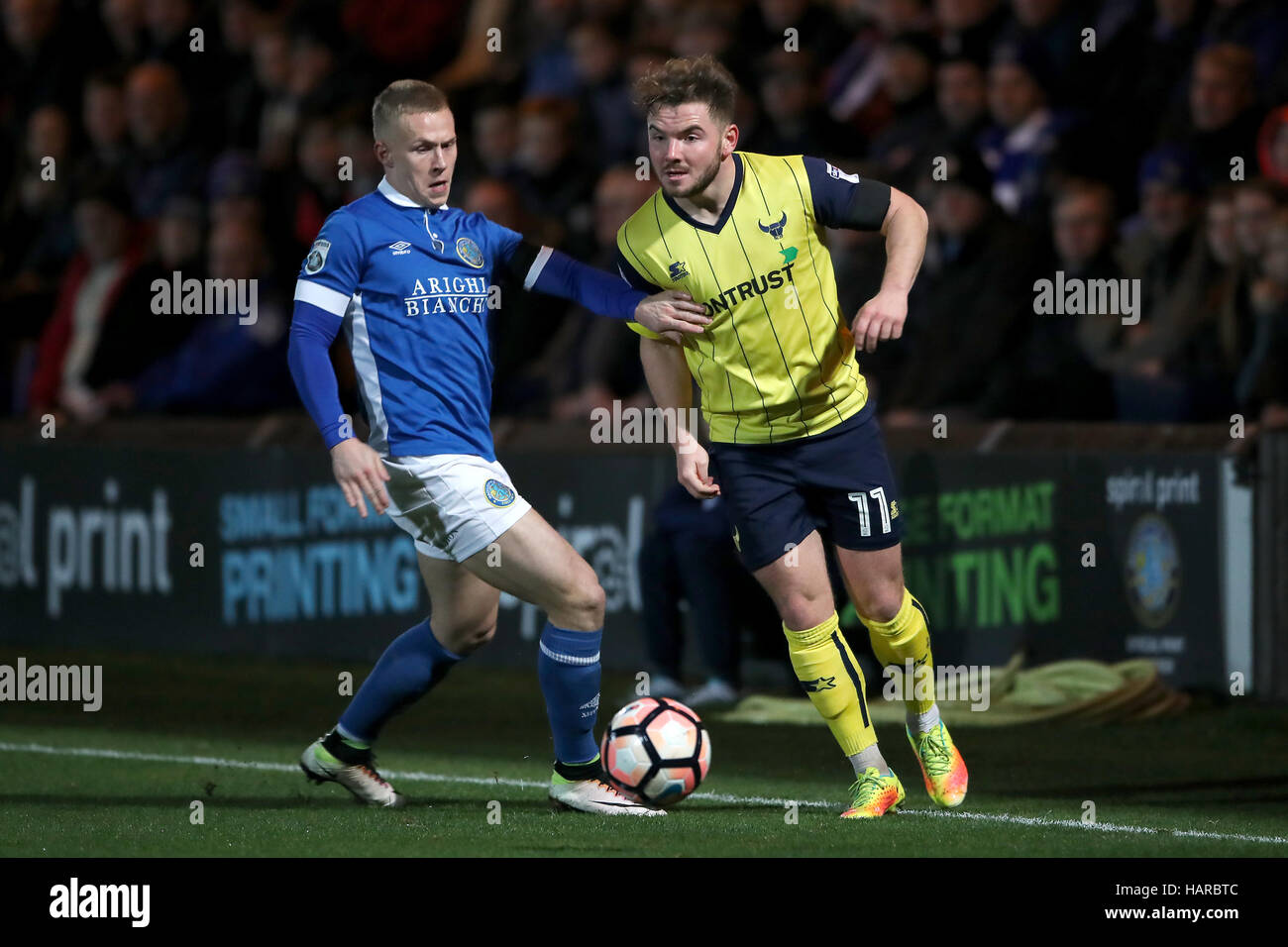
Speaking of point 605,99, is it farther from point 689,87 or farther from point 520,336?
point 689,87

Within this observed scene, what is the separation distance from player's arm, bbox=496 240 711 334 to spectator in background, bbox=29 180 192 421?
23.7 feet

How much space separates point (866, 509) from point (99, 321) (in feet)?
27.7

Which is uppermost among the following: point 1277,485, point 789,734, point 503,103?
point 503,103

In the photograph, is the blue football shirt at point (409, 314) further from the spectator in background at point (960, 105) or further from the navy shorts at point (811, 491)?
the spectator in background at point (960, 105)

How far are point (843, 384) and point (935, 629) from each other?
138 inches

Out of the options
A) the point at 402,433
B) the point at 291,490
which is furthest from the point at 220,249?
the point at 402,433

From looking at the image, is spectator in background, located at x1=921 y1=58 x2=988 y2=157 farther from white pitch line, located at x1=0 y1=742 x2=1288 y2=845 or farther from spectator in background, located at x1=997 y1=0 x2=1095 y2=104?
white pitch line, located at x1=0 y1=742 x2=1288 y2=845

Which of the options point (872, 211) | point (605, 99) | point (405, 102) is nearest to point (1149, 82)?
point (605, 99)

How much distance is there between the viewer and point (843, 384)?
20.5 ft

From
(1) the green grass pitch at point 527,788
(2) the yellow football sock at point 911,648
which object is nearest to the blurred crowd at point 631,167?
(1) the green grass pitch at point 527,788

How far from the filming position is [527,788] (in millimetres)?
7012

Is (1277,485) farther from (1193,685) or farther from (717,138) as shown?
(717,138)

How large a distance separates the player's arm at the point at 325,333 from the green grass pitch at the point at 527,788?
1018 millimetres

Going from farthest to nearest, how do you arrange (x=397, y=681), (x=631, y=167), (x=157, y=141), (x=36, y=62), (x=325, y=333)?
(x=36, y=62) → (x=157, y=141) → (x=631, y=167) → (x=397, y=681) → (x=325, y=333)
